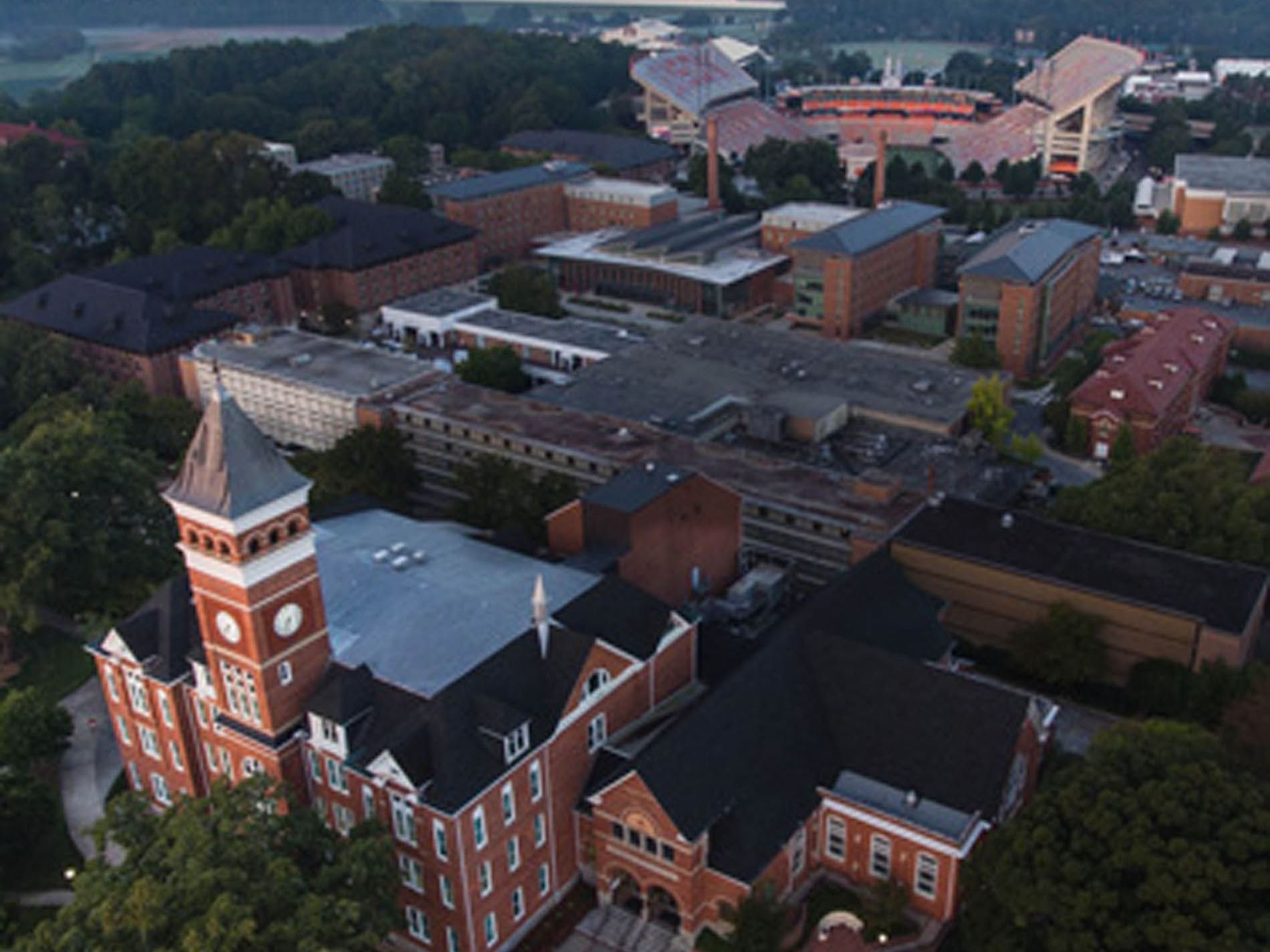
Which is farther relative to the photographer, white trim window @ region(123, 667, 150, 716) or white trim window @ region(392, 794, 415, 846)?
white trim window @ region(123, 667, 150, 716)

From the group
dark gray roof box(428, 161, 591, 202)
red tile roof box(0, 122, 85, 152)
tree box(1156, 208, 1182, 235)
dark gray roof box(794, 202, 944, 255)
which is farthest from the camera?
red tile roof box(0, 122, 85, 152)

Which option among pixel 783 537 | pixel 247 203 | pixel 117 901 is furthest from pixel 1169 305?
pixel 117 901

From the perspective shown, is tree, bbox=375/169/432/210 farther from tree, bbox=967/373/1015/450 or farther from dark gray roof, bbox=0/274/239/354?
tree, bbox=967/373/1015/450

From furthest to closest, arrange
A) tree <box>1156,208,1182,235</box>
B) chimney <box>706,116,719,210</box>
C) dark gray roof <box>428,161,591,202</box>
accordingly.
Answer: chimney <box>706,116,719,210</box> < tree <box>1156,208,1182,235</box> < dark gray roof <box>428,161,591,202</box>

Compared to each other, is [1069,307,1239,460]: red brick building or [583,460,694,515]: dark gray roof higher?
[583,460,694,515]: dark gray roof

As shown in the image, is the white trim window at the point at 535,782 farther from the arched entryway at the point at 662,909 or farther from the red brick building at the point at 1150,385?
the red brick building at the point at 1150,385

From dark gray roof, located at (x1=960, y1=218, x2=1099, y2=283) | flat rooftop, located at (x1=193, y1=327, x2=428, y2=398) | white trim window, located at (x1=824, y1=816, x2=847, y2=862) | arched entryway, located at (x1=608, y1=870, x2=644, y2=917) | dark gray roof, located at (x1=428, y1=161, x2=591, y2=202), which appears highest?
dark gray roof, located at (x1=428, y1=161, x2=591, y2=202)

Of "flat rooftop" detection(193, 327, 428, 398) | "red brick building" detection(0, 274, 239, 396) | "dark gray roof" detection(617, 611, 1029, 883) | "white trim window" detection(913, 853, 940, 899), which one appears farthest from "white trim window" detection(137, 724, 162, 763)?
"red brick building" detection(0, 274, 239, 396)
